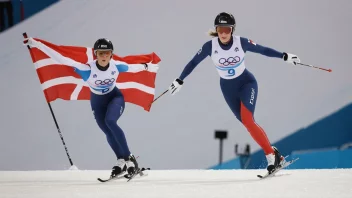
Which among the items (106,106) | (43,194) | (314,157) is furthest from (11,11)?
(43,194)

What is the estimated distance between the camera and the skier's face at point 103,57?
5.46 m

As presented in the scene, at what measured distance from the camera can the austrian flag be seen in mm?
7129

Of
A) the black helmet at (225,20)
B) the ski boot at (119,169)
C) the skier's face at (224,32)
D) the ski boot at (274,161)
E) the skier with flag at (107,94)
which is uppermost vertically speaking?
the black helmet at (225,20)

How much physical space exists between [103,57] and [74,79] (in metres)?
1.77

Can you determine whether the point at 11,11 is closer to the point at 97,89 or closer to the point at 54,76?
the point at 54,76

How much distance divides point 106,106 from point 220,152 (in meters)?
Answer: 4.41

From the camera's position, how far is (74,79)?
717 centimetres

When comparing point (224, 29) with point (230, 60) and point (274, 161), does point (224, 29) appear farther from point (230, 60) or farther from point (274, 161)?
point (274, 161)

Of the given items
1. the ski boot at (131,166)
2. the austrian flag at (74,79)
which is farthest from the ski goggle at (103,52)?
the austrian flag at (74,79)

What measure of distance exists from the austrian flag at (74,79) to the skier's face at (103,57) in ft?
5.11

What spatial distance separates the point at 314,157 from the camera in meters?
8.02

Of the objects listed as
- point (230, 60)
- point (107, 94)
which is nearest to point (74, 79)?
point (107, 94)

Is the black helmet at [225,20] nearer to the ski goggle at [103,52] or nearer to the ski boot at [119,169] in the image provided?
the ski goggle at [103,52]

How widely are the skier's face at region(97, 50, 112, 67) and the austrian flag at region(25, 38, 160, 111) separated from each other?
5.11ft
